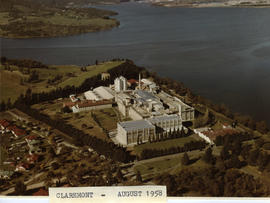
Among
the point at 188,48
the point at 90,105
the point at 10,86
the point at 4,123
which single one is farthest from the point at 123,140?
the point at 188,48

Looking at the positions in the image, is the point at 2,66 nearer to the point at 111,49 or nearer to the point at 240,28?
the point at 111,49

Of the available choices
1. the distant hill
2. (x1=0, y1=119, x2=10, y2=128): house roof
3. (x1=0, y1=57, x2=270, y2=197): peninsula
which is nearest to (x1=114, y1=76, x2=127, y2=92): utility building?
(x1=0, y1=57, x2=270, y2=197): peninsula

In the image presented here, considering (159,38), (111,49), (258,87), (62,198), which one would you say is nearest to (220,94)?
(258,87)

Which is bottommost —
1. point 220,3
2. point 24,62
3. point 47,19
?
point 24,62

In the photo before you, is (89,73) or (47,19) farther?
(89,73)

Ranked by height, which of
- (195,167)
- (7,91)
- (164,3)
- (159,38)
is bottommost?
(195,167)

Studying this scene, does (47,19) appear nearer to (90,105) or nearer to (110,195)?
(90,105)
